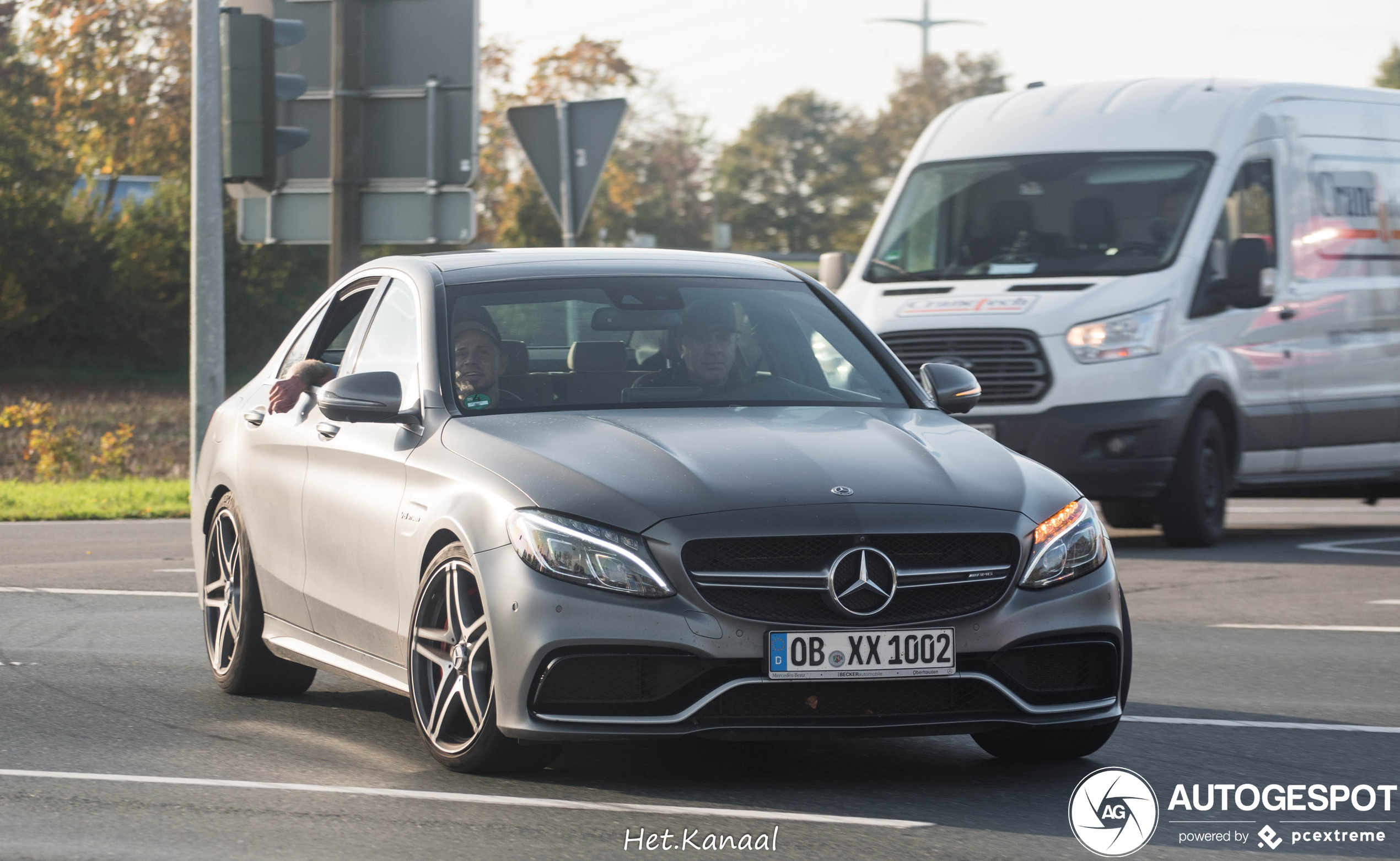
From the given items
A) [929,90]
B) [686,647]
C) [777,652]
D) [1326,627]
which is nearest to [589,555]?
[686,647]

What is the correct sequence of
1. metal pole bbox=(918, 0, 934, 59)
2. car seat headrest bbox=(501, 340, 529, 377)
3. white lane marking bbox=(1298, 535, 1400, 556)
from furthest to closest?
1. metal pole bbox=(918, 0, 934, 59)
2. white lane marking bbox=(1298, 535, 1400, 556)
3. car seat headrest bbox=(501, 340, 529, 377)

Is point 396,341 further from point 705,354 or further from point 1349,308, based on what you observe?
point 1349,308

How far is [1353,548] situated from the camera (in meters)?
13.7

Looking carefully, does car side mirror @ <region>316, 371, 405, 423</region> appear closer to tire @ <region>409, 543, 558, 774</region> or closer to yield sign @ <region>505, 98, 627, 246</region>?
tire @ <region>409, 543, 558, 774</region>

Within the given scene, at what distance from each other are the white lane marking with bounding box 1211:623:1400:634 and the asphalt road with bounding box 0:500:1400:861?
0.03m

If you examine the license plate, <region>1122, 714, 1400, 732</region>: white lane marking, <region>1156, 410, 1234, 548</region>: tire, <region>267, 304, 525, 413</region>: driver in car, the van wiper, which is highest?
<region>267, 304, 525, 413</region>: driver in car

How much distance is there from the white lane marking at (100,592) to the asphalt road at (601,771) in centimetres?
113

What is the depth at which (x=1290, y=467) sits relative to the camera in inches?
555

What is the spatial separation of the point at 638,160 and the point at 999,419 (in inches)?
1779

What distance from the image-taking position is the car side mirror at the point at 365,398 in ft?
21.6

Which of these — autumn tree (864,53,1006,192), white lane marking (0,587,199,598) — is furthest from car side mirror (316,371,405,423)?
autumn tree (864,53,1006,192)

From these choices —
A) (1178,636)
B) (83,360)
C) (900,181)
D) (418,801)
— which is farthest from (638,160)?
(418,801)

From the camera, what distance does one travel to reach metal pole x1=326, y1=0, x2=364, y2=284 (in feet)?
47.4

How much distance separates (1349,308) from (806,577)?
9.64 metres
